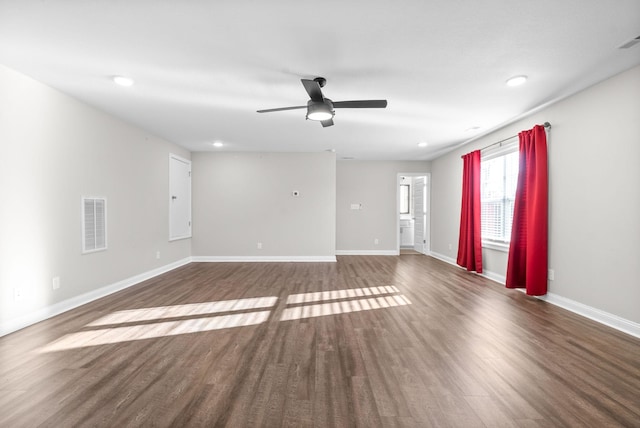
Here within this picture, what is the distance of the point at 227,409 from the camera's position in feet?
5.74

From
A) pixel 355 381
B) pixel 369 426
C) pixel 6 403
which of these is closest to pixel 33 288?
pixel 6 403

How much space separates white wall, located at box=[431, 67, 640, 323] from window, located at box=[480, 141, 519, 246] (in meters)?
0.84

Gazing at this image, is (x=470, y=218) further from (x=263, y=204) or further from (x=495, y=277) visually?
(x=263, y=204)

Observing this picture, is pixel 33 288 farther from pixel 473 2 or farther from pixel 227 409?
pixel 473 2

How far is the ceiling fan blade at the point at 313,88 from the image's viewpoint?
2650 mm

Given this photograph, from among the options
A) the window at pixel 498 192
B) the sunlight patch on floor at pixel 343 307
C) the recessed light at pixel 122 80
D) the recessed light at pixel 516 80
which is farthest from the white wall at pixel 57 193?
the window at pixel 498 192

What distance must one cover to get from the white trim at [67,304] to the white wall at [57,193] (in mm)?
15

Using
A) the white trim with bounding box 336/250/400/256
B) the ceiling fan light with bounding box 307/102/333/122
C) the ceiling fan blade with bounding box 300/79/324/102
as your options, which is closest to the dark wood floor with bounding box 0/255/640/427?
the ceiling fan light with bounding box 307/102/333/122

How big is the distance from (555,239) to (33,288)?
19.0ft

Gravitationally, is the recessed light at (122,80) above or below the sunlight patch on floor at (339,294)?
above

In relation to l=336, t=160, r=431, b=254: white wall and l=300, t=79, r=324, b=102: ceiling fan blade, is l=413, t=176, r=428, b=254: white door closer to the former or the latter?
l=336, t=160, r=431, b=254: white wall

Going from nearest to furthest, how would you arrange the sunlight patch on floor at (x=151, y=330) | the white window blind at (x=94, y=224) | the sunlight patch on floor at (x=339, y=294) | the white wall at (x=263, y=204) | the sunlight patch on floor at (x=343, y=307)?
the sunlight patch on floor at (x=151, y=330), the sunlight patch on floor at (x=343, y=307), the white window blind at (x=94, y=224), the sunlight patch on floor at (x=339, y=294), the white wall at (x=263, y=204)

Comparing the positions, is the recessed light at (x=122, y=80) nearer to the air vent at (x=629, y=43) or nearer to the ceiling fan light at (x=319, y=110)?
the ceiling fan light at (x=319, y=110)

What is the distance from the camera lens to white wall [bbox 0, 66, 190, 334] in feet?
9.61
